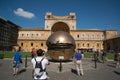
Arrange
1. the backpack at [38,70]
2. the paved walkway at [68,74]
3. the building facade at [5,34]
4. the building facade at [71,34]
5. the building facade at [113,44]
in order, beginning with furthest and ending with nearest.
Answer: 1. the building facade at [71,34]
2. the building facade at [113,44]
3. the building facade at [5,34]
4. the paved walkway at [68,74]
5. the backpack at [38,70]

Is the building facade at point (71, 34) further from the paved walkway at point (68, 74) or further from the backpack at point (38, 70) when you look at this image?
the backpack at point (38, 70)

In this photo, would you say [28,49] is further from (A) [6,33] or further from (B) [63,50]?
(B) [63,50]

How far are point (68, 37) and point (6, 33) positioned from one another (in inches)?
1851

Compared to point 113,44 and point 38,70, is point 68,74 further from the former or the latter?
point 113,44

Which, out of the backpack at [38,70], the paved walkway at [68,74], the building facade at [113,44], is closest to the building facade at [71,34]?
the building facade at [113,44]

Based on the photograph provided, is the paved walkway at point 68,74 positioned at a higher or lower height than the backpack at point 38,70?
lower

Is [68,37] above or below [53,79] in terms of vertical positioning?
above

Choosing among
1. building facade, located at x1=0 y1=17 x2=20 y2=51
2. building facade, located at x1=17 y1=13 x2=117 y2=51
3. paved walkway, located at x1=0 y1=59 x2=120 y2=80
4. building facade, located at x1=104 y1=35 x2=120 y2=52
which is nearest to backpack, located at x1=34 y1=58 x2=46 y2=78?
paved walkway, located at x1=0 y1=59 x2=120 y2=80

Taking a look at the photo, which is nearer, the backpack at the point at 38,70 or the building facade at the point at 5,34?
the backpack at the point at 38,70

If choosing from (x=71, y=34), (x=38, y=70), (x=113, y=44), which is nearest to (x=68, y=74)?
(x=38, y=70)

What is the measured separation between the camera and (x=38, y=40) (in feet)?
270

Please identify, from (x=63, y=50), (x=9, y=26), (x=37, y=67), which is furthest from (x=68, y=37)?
(x=9, y=26)

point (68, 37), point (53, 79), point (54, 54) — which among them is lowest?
point (53, 79)

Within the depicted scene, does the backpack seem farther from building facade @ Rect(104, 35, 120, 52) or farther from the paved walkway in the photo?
building facade @ Rect(104, 35, 120, 52)
